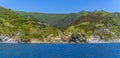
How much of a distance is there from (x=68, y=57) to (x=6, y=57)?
60.7 ft

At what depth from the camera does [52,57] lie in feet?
316

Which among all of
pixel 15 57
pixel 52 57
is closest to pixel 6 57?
pixel 15 57

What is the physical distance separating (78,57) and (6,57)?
70.4ft

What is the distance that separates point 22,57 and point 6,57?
469 cm

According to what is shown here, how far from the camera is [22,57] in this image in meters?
95.8

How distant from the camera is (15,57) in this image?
315 feet

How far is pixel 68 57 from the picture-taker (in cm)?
9800

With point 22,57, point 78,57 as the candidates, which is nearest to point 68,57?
point 78,57

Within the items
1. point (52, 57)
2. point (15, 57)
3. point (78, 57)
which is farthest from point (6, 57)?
point (78, 57)

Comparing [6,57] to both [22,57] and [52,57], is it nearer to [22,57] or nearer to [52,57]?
[22,57]

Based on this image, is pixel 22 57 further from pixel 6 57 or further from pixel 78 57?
pixel 78 57

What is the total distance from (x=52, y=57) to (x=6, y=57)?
1349 centimetres

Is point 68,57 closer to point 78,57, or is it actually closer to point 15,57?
point 78,57

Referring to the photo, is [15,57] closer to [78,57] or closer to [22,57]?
[22,57]
